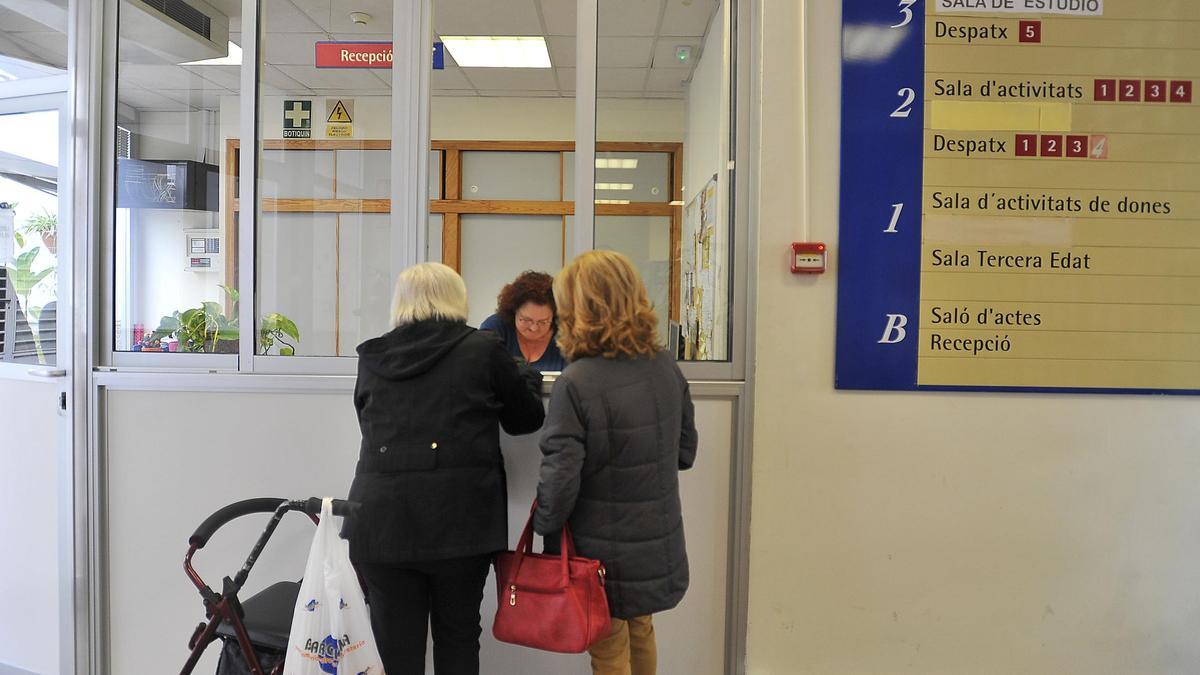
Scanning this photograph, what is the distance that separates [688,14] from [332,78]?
1336 millimetres

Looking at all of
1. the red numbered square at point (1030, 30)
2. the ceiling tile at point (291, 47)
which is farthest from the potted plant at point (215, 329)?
the red numbered square at point (1030, 30)

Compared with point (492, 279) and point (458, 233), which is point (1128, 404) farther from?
point (458, 233)

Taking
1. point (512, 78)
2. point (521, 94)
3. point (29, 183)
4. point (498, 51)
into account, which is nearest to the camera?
point (29, 183)

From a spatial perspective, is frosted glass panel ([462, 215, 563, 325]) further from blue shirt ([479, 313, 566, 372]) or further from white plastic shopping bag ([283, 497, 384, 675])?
white plastic shopping bag ([283, 497, 384, 675])

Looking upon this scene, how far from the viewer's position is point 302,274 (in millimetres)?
2568

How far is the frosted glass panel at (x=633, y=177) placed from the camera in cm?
239

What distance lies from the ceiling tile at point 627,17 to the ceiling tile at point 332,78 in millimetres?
816

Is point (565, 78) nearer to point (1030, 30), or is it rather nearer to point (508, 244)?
point (508, 244)

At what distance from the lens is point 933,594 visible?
230 centimetres

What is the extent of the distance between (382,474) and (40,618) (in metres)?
1.87

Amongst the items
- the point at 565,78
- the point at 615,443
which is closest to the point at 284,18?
the point at 615,443

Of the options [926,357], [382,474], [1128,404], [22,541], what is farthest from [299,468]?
[1128,404]

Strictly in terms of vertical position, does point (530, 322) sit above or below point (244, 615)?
above

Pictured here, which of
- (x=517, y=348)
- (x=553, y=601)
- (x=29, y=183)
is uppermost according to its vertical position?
(x=29, y=183)
